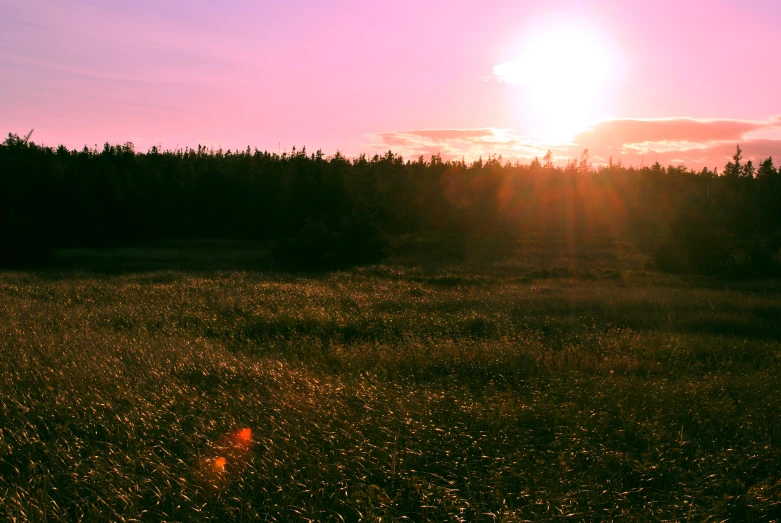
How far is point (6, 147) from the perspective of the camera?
66.3 m

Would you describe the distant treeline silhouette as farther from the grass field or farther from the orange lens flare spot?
the orange lens flare spot

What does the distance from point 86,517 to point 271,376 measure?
3885 millimetres

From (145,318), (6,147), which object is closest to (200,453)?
(145,318)

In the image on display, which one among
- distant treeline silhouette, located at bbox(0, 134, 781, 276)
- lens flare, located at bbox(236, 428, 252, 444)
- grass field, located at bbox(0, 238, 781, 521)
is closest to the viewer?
grass field, located at bbox(0, 238, 781, 521)

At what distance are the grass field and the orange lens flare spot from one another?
3cm

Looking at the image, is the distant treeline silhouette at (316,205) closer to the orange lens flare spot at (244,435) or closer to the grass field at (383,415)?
the grass field at (383,415)

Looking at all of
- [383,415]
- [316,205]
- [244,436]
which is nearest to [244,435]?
[244,436]

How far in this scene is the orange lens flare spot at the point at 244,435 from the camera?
654cm

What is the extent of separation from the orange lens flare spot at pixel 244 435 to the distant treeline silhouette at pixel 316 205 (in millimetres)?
26400

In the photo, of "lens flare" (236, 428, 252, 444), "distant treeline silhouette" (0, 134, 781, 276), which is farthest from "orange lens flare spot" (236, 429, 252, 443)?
"distant treeline silhouette" (0, 134, 781, 276)

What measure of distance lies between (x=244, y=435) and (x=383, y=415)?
1.66 metres

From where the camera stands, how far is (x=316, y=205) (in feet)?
166

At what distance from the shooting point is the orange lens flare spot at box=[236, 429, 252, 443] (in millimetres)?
6535

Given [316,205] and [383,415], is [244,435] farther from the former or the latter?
[316,205]
